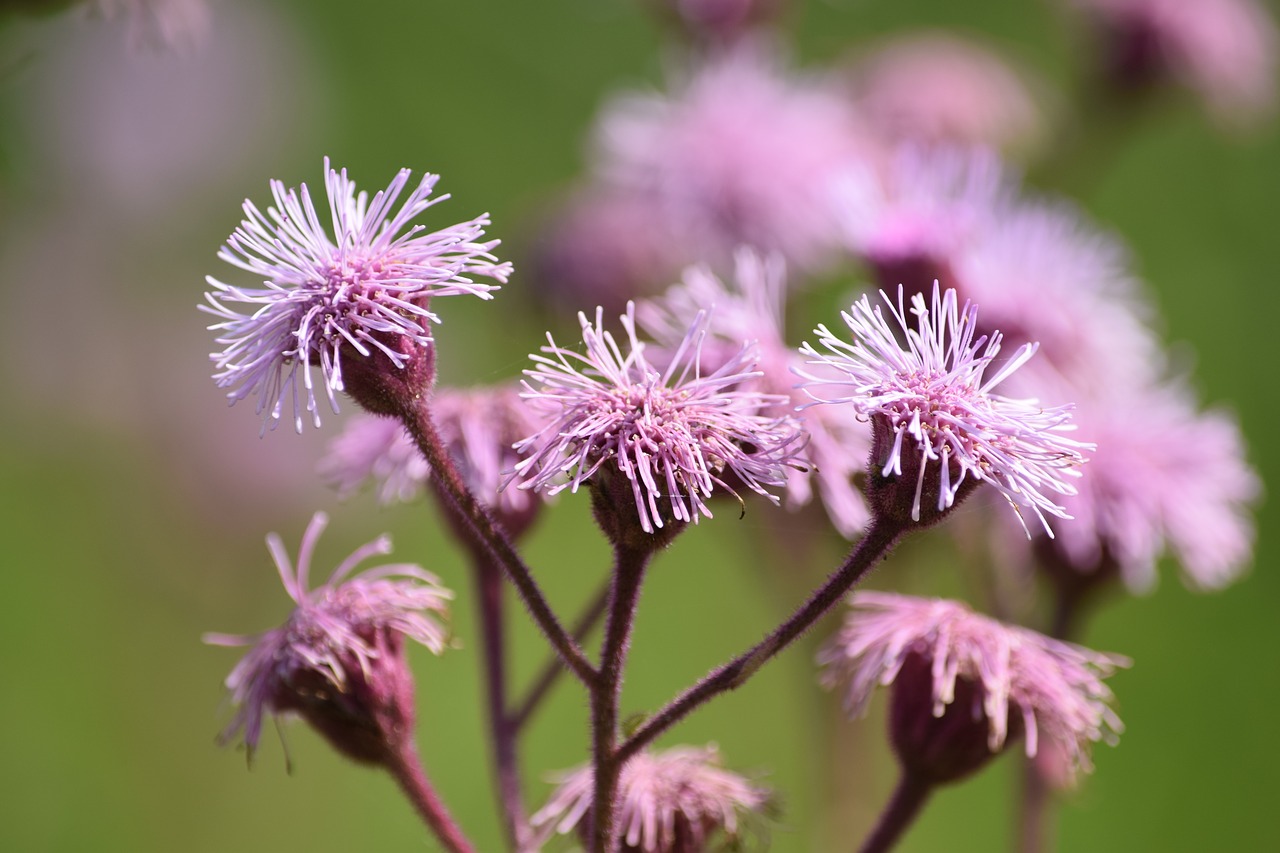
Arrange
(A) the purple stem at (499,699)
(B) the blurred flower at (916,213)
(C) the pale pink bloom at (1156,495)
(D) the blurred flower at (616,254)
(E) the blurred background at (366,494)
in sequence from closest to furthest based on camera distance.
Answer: (A) the purple stem at (499,699), (B) the blurred flower at (916,213), (C) the pale pink bloom at (1156,495), (D) the blurred flower at (616,254), (E) the blurred background at (366,494)

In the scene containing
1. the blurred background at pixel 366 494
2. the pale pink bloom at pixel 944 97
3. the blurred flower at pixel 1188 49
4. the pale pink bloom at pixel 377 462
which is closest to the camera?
the pale pink bloom at pixel 377 462

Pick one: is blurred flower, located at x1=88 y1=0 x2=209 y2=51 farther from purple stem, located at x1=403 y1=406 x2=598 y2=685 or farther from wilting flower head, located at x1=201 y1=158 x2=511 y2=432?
purple stem, located at x1=403 y1=406 x2=598 y2=685

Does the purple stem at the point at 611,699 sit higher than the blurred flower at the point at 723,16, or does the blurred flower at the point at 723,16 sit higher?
the blurred flower at the point at 723,16

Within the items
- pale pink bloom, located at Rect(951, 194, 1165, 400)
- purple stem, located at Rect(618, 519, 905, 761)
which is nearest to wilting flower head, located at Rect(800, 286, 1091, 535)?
purple stem, located at Rect(618, 519, 905, 761)

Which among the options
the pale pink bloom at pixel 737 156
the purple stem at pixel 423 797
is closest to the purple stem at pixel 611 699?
the purple stem at pixel 423 797

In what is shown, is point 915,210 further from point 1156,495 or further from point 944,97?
point 944,97

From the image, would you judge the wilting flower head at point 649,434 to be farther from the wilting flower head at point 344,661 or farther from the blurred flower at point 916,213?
the blurred flower at point 916,213

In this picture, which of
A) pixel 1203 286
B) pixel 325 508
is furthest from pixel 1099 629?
pixel 325 508
